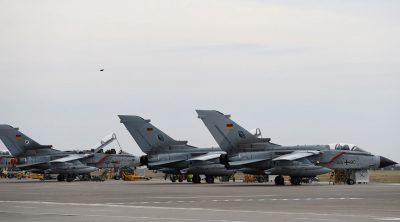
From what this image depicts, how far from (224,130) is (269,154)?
373 centimetres

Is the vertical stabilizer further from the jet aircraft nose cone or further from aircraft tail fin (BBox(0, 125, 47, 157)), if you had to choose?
the jet aircraft nose cone

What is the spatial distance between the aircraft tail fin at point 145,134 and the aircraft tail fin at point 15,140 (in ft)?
43.1

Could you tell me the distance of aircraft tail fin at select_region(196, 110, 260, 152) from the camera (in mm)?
58875

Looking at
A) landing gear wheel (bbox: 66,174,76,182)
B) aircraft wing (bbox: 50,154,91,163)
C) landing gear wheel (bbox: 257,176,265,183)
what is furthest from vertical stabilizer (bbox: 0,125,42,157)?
landing gear wheel (bbox: 257,176,265,183)

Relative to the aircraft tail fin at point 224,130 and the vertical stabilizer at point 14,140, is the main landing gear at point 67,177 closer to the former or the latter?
the vertical stabilizer at point 14,140

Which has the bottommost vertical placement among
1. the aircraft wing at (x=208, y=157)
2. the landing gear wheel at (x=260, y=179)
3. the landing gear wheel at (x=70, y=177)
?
the landing gear wheel at (x=260, y=179)

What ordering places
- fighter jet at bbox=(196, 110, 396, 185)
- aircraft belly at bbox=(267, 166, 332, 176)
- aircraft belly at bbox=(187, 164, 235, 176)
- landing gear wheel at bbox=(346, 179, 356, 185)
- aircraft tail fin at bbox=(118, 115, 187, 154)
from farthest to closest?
aircraft tail fin at bbox=(118, 115, 187, 154) → aircraft belly at bbox=(187, 164, 235, 176) → landing gear wheel at bbox=(346, 179, 356, 185) → fighter jet at bbox=(196, 110, 396, 185) → aircraft belly at bbox=(267, 166, 332, 176)

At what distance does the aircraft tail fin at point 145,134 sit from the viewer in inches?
2633

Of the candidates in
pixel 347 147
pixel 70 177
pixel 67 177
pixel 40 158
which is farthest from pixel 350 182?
pixel 40 158

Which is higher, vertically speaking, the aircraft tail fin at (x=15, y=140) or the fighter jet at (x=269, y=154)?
the aircraft tail fin at (x=15, y=140)

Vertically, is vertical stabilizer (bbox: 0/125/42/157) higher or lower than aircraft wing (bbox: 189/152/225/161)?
higher

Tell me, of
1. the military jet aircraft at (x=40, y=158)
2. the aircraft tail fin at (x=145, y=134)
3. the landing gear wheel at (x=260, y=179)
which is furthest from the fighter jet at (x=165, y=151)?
the military jet aircraft at (x=40, y=158)

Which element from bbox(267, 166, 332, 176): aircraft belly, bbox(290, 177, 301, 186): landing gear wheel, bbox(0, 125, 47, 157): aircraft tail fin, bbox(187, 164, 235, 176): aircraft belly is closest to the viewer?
bbox(267, 166, 332, 176): aircraft belly

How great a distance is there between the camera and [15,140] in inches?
2948
